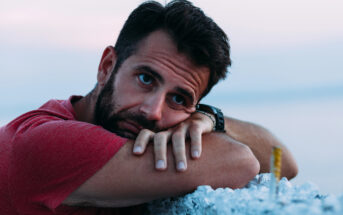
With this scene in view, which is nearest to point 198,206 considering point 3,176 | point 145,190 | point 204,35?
point 145,190

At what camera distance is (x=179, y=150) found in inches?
57.6

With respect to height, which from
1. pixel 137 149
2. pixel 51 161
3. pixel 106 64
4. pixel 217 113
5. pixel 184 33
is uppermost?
pixel 184 33

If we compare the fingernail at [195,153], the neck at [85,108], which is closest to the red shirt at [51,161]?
the fingernail at [195,153]

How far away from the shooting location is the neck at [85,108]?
223 centimetres

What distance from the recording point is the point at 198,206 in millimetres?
1411

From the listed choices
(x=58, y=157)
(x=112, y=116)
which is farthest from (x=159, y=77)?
(x=58, y=157)

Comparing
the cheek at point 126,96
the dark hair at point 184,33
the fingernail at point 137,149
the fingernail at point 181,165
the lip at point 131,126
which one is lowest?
the fingernail at point 181,165

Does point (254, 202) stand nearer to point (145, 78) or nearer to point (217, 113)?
point (145, 78)

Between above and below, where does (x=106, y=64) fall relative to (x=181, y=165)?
above

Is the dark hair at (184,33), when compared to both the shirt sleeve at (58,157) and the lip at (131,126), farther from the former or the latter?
the shirt sleeve at (58,157)

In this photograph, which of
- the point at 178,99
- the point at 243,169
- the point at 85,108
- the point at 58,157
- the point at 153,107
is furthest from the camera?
the point at 85,108

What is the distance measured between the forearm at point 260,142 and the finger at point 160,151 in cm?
Answer: 104

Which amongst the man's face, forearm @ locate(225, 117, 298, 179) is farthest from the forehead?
forearm @ locate(225, 117, 298, 179)

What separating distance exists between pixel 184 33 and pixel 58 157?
98cm
